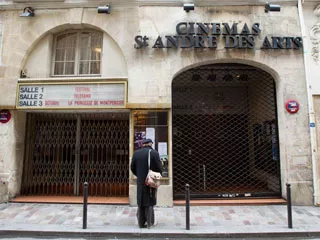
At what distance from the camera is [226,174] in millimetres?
9062

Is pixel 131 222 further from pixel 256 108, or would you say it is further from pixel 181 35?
pixel 256 108

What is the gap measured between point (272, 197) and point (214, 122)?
3398 millimetres

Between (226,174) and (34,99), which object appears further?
(226,174)

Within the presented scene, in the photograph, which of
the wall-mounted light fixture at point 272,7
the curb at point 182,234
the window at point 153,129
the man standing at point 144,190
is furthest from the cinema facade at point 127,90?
the curb at point 182,234

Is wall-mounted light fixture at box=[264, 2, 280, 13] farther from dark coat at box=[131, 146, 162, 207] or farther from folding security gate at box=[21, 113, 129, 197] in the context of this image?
dark coat at box=[131, 146, 162, 207]

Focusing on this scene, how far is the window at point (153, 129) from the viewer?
23.9 ft

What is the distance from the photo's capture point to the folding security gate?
809 cm

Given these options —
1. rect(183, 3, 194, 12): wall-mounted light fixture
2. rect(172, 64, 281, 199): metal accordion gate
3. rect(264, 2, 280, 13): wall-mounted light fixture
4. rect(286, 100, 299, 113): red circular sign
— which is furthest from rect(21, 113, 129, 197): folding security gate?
rect(264, 2, 280, 13): wall-mounted light fixture

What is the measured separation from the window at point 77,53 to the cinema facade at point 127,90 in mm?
35

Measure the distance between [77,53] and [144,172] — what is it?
5157 mm

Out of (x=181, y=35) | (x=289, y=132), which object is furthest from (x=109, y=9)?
(x=289, y=132)

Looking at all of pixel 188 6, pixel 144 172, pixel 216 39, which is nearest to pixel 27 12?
pixel 188 6

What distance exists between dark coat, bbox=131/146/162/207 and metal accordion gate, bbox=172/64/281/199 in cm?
282

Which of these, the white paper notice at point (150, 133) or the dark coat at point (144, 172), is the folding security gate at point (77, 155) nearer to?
the white paper notice at point (150, 133)
